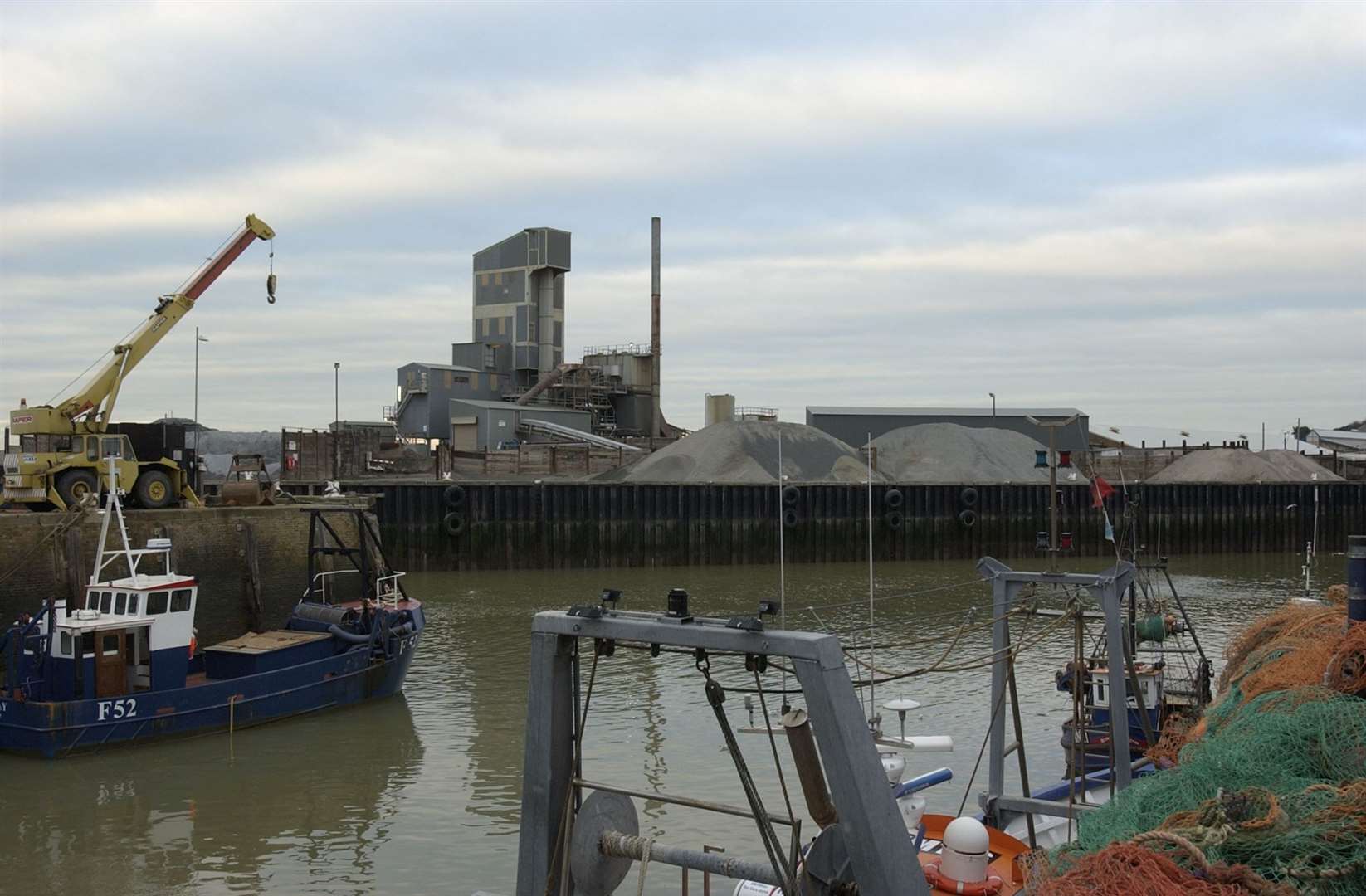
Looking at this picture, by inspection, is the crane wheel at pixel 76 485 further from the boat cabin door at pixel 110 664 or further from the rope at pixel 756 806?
the rope at pixel 756 806

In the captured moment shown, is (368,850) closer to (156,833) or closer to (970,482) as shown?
(156,833)

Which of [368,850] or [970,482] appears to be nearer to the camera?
[368,850]

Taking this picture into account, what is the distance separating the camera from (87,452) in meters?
31.1

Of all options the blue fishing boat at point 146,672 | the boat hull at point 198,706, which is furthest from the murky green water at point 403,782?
the blue fishing boat at point 146,672

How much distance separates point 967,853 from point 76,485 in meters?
27.8

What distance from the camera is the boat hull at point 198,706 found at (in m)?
19.6

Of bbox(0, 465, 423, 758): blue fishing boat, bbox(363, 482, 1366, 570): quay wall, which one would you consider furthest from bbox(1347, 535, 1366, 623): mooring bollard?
bbox(363, 482, 1366, 570): quay wall

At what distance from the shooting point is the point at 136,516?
93.9 feet

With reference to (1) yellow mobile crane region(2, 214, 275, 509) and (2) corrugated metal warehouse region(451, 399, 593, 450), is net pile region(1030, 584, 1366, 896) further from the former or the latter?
(2) corrugated metal warehouse region(451, 399, 593, 450)

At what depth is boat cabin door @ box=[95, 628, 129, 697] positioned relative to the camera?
20094mm

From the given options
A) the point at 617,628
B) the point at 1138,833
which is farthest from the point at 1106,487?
the point at 617,628

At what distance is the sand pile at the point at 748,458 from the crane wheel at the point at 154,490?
109 feet

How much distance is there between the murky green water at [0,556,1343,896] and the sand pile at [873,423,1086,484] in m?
36.0

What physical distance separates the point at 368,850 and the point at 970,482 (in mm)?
46220
